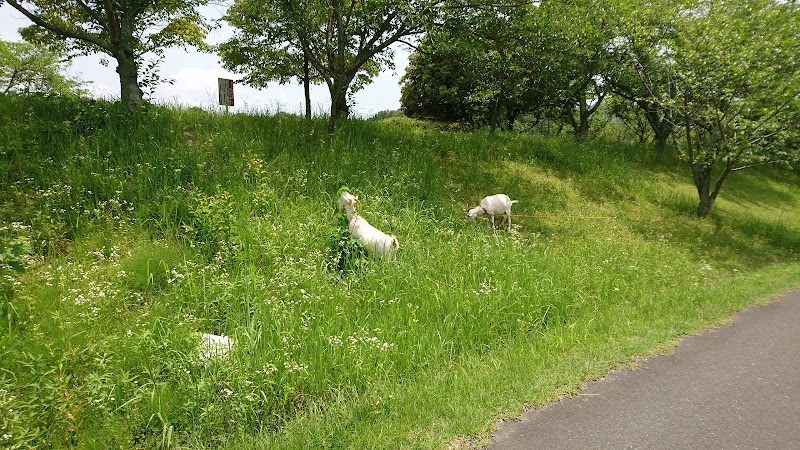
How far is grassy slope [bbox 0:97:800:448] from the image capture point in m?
3.24

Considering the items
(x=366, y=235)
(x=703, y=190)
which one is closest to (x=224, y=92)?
(x=366, y=235)

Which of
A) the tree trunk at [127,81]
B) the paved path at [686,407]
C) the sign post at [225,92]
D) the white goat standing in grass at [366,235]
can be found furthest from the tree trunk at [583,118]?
the tree trunk at [127,81]

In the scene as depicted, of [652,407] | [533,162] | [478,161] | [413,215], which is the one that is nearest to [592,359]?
[652,407]

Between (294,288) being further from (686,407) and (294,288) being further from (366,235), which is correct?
(686,407)

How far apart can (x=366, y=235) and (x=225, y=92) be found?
213 inches

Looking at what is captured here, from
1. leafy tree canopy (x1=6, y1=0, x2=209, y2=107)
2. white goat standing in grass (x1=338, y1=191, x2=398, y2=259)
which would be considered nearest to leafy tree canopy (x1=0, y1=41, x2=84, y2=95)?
leafy tree canopy (x1=6, y1=0, x2=209, y2=107)

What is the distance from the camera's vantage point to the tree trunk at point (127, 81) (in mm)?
8437

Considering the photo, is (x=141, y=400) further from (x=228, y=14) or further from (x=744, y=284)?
(x=228, y=14)

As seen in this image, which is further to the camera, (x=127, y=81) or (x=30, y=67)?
(x=30, y=67)

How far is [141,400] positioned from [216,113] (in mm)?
7296

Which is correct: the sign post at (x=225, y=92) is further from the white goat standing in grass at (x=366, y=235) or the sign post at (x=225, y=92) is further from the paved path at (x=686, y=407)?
the paved path at (x=686, y=407)

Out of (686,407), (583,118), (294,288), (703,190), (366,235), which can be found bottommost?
(686,407)

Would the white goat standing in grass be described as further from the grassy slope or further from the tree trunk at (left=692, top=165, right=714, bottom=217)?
the tree trunk at (left=692, top=165, right=714, bottom=217)

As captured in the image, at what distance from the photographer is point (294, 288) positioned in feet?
15.7
